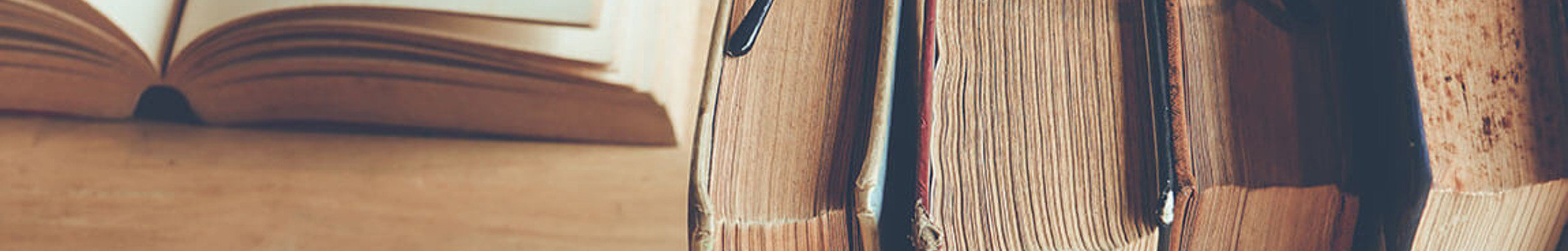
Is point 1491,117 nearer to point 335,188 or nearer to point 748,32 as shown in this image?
point 748,32

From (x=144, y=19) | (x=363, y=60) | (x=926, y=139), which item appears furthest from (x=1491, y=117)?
(x=144, y=19)

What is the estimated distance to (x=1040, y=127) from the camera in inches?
22.2

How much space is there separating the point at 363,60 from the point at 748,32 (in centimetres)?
19

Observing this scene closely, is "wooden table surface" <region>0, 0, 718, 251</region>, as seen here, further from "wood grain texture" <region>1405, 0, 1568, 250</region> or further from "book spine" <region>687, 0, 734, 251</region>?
"wood grain texture" <region>1405, 0, 1568, 250</region>

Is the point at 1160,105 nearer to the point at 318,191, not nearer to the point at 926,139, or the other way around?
the point at 926,139

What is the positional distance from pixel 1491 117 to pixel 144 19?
0.67 m

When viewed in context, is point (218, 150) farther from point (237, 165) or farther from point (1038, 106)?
point (1038, 106)

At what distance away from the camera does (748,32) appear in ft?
1.87

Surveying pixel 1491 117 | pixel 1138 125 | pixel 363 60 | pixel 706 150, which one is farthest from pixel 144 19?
pixel 1491 117

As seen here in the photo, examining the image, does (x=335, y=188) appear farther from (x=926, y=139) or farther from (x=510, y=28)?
(x=926, y=139)

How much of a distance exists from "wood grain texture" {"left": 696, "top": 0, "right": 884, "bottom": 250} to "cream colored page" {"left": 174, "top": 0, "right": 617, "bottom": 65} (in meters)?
0.07

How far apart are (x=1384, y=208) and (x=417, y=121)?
509 millimetres

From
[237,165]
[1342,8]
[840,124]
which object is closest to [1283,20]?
[1342,8]

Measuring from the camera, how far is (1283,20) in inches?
23.7
